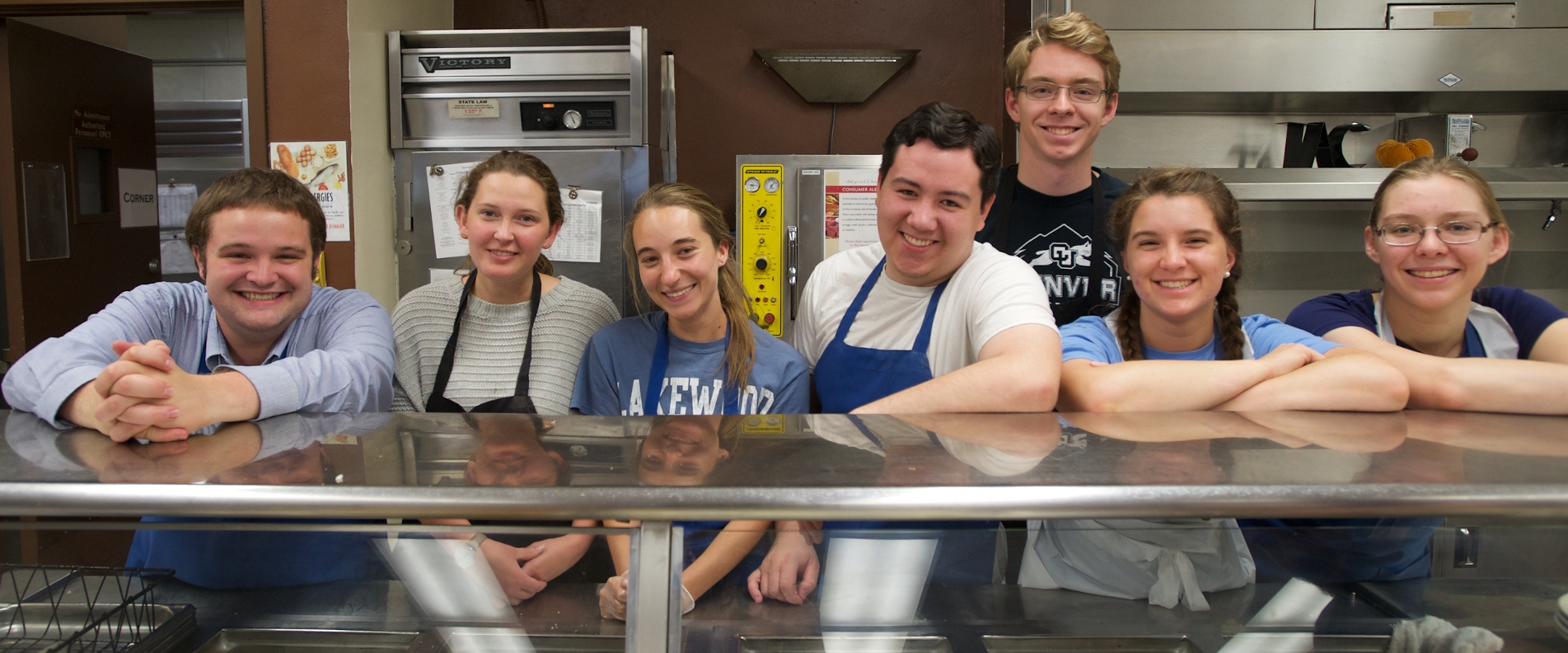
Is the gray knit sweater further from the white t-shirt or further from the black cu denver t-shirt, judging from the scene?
the black cu denver t-shirt

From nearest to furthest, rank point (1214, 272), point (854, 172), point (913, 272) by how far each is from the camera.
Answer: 1. point (1214, 272)
2. point (913, 272)
3. point (854, 172)

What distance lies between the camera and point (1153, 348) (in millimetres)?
1463

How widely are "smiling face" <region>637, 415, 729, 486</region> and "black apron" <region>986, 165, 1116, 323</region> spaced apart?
1.05 meters

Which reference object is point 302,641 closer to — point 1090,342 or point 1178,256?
point 1090,342

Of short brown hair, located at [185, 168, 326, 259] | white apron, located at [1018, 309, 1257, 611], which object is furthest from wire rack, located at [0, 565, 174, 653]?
white apron, located at [1018, 309, 1257, 611]

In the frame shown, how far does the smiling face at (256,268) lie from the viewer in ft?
4.39

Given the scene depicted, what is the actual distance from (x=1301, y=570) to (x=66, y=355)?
4.87 feet

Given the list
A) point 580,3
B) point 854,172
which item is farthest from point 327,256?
point 854,172

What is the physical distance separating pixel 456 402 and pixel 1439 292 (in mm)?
1700

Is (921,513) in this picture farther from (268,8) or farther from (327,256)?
(268,8)

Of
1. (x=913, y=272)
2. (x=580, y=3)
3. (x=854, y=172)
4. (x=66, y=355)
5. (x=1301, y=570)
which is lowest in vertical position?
(x=1301, y=570)

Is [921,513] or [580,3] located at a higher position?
[580,3]

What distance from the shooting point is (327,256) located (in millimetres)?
3242

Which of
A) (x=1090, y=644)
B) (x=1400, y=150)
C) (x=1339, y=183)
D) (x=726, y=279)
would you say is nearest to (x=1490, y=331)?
(x=1090, y=644)
